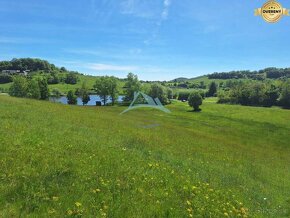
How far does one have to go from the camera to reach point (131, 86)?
150 m

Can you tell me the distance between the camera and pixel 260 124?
277 ft

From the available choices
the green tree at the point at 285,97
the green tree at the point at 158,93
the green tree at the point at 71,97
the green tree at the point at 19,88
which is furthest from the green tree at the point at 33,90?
the green tree at the point at 285,97

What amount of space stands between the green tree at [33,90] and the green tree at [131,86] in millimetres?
43592

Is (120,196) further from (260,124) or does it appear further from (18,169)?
(260,124)

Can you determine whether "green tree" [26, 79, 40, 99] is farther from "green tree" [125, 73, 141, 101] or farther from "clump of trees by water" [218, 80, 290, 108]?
"clump of trees by water" [218, 80, 290, 108]

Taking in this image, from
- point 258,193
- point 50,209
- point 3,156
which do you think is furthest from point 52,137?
point 258,193

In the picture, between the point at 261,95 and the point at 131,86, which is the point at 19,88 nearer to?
the point at 131,86

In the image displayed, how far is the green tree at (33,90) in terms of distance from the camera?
401ft

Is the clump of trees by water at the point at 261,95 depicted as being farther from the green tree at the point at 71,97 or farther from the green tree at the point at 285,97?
the green tree at the point at 71,97

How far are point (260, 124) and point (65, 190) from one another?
83453 mm

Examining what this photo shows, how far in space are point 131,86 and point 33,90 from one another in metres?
47.9

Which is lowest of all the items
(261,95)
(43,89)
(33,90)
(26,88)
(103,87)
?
(261,95)

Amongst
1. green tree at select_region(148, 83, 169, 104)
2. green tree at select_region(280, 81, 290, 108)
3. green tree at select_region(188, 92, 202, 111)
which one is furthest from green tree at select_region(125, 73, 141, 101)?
green tree at select_region(280, 81, 290, 108)

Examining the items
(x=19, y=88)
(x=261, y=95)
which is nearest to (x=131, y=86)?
(x=19, y=88)
